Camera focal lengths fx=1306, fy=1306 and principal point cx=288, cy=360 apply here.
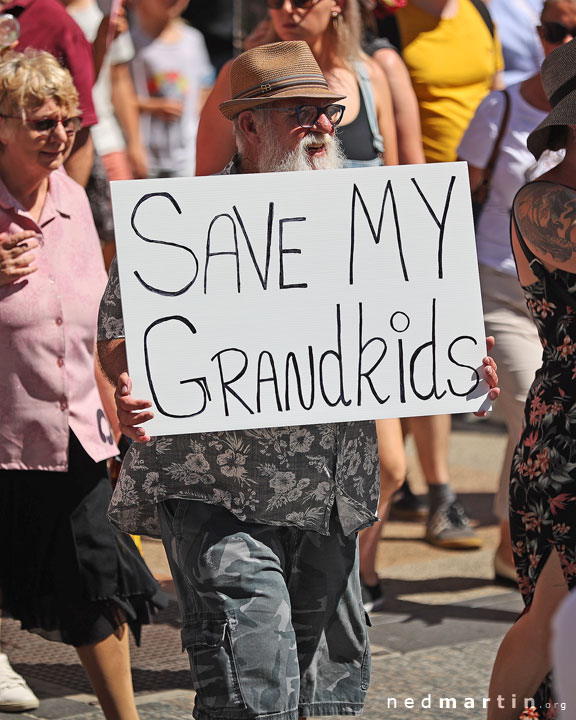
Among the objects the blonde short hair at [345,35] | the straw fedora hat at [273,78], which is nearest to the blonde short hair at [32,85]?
the straw fedora hat at [273,78]

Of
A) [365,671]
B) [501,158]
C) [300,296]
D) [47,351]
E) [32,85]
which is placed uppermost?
[32,85]

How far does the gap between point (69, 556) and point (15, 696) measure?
0.63 m

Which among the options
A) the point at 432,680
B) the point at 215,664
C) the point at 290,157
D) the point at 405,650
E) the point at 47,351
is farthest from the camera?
the point at 405,650

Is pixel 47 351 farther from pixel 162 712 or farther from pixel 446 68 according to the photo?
pixel 446 68

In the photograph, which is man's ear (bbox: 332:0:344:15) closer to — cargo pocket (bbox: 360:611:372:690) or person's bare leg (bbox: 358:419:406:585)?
person's bare leg (bbox: 358:419:406:585)

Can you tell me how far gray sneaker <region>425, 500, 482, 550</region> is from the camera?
598 cm

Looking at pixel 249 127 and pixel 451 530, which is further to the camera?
pixel 451 530

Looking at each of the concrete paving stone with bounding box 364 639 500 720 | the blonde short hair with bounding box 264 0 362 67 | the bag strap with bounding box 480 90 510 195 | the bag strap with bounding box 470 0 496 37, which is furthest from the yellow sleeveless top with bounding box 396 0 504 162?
the concrete paving stone with bounding box 364 639 500 720

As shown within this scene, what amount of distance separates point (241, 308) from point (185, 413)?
272 mm

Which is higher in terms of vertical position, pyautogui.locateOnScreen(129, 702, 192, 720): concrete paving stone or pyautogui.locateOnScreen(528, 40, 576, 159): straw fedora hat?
pyautogui.locateOnScreen(528, 40, 576, 159): straw fedora hat

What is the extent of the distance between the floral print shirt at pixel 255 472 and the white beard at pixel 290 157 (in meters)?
0.43

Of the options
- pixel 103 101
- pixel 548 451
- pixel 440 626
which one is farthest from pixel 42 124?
pixel 103 101

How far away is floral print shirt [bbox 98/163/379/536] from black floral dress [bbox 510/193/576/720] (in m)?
0.57

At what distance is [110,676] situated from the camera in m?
3.66
